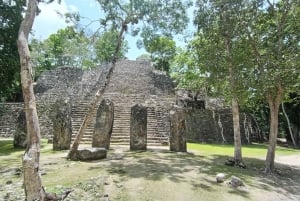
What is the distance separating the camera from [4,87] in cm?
1828

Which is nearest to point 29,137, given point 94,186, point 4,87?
point 94,186

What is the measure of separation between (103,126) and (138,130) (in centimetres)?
149

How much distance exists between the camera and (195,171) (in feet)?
34.5

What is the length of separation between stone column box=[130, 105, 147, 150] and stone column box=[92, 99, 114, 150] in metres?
0.98

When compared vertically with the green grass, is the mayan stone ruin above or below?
above

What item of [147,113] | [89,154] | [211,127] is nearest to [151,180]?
[89,154]

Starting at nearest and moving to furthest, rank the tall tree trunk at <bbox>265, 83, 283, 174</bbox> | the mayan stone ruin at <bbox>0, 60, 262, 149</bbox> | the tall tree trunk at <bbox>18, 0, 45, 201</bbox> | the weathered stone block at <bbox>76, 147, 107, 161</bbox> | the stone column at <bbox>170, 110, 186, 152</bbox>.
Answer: the tall tree trunk at <bbox>18, 0, 45, 201</bbox>, the tall tree trunk at <bbox>265, 83, 283, 174</bbox>, the weathered stone block at <bbox>76, 147, 107, 161</bbox>, the stone column at <bbox>170, 110, 186, 152</bbox>, the mayan stone ruin at <bbox>0, 60, 262, 149</bbox>

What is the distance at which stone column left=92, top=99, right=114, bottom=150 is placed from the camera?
47.6ft

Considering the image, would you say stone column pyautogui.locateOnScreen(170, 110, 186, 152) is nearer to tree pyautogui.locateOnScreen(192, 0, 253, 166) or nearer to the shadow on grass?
the shadow on grass

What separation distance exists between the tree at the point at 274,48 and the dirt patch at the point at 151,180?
166 cm

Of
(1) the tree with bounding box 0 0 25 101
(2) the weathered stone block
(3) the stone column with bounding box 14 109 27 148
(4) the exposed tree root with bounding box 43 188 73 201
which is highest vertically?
(1) the tree with bounding box 0 0 25 101

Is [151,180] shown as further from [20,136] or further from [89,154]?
[20,136]

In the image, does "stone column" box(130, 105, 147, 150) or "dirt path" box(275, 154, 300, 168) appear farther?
"stone column" box(130, 105, 147, 150)

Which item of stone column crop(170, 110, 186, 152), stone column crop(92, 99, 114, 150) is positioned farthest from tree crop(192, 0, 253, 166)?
stone column crop(92, 99, 114, 150)
